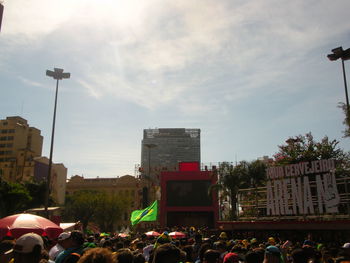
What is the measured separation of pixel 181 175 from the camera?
154 ft

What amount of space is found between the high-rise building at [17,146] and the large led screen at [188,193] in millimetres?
45748

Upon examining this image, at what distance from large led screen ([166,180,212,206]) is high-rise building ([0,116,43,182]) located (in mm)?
45748

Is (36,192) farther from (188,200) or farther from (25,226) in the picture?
(25,226)

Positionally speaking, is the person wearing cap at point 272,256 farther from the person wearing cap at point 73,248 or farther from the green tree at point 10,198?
the green tree at point 10,198

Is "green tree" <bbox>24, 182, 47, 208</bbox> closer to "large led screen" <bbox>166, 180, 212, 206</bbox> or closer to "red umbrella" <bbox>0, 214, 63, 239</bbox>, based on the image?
"large led screen" <bbox>166, 180, 212, 206</bbox>

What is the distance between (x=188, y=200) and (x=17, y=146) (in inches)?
2180

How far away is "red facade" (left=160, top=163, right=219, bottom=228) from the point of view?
44.9m

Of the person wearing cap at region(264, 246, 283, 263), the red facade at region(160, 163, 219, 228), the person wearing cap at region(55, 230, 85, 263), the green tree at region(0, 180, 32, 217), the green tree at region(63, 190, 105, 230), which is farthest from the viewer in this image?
the green tree at region(63, 190, 105, 230)

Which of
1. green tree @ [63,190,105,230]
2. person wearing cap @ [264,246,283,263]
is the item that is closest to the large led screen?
green tree @ [63,190,105,230]

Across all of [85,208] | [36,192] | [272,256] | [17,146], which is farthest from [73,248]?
[17,146]

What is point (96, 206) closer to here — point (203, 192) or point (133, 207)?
point (133, 207)

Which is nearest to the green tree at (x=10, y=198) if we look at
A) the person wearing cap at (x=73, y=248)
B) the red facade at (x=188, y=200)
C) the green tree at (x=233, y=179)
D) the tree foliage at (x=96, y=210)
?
the red facade at (x=188, y=200)

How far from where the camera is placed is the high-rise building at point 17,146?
259ft

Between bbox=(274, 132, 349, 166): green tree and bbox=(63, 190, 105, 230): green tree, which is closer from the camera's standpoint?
bbox=(274, 132, 349, 166): green tree
